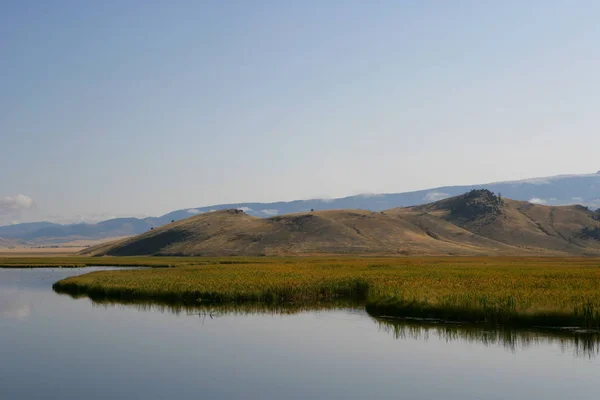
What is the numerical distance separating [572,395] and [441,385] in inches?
206

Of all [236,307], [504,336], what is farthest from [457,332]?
[236,307]

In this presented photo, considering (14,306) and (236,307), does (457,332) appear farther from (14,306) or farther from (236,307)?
(14,306)

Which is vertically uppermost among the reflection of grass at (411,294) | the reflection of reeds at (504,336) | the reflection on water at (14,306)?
the reflection of grass at (411,294)

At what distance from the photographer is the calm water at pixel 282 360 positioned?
89.9 feet

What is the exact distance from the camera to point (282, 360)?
1321 inches

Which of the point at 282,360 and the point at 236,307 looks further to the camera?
the point at 236,307

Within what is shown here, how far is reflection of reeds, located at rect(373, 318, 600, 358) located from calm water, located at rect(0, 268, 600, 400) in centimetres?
11

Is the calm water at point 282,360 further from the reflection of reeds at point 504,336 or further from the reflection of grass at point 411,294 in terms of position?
the reflection of grass at point 411,294

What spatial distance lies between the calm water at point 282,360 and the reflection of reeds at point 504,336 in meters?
0.11

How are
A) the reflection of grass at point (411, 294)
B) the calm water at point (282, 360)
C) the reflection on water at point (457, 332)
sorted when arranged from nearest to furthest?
the calm water at point (282, 360) → the reflection on water at point (457, 332) → the reflection of grass at point (411, 294)

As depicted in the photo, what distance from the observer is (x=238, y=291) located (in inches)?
2392

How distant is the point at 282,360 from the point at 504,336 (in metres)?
13.8

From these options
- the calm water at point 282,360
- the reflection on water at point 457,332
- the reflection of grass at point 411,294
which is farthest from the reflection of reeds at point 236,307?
the calm water at point 282,360

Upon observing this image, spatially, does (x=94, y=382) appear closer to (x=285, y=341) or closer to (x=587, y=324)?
(x=285, y=341)
